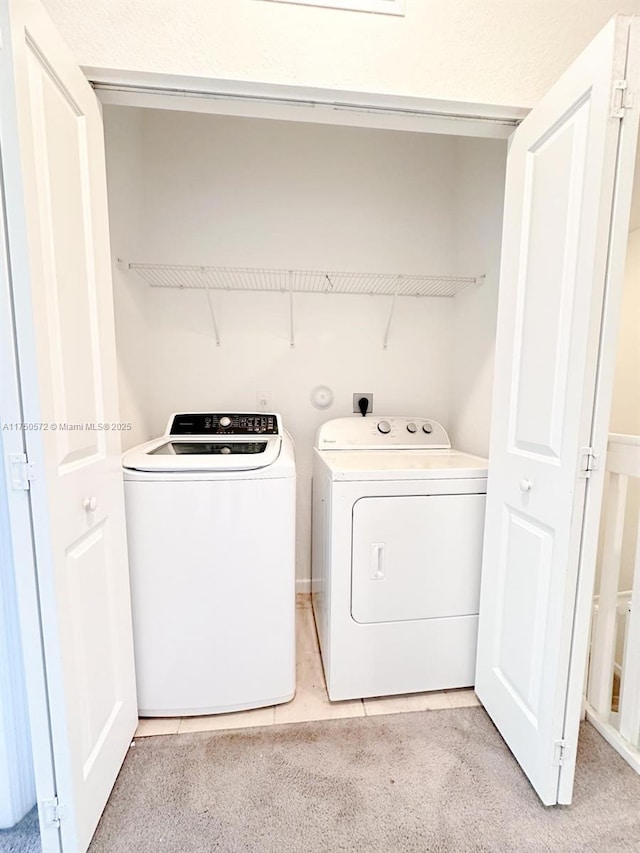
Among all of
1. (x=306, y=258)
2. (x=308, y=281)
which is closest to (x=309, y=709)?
(x=308, y=281)

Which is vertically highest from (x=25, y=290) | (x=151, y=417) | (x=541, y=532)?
(x=25, y=290)

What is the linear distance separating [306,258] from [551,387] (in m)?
1.52

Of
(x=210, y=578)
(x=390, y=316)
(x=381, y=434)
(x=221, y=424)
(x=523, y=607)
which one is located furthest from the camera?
(x=390, y=316)

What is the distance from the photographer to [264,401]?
6.97 feet

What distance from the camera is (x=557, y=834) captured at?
102 cm

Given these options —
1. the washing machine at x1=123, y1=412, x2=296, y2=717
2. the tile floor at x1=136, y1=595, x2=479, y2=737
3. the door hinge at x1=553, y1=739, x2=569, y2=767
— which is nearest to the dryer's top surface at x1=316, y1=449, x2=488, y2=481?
the washing machine at x1=123, y1=412, x2=296, y2=717

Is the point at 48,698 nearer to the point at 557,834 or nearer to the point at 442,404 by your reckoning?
the point at 557,834

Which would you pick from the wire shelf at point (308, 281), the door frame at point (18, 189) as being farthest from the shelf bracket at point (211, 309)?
the door frame at point (18, 189)

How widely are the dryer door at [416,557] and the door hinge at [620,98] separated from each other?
1173mm

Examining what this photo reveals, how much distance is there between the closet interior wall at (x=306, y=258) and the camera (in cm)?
194

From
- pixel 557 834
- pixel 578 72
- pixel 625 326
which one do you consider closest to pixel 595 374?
pixel 578 72

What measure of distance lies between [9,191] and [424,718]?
201cm

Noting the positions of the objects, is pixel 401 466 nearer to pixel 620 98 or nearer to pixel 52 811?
pixel 620 98

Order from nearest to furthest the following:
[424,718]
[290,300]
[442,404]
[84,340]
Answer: [84,340]
[424,718]
[290,300]
[442,404]
